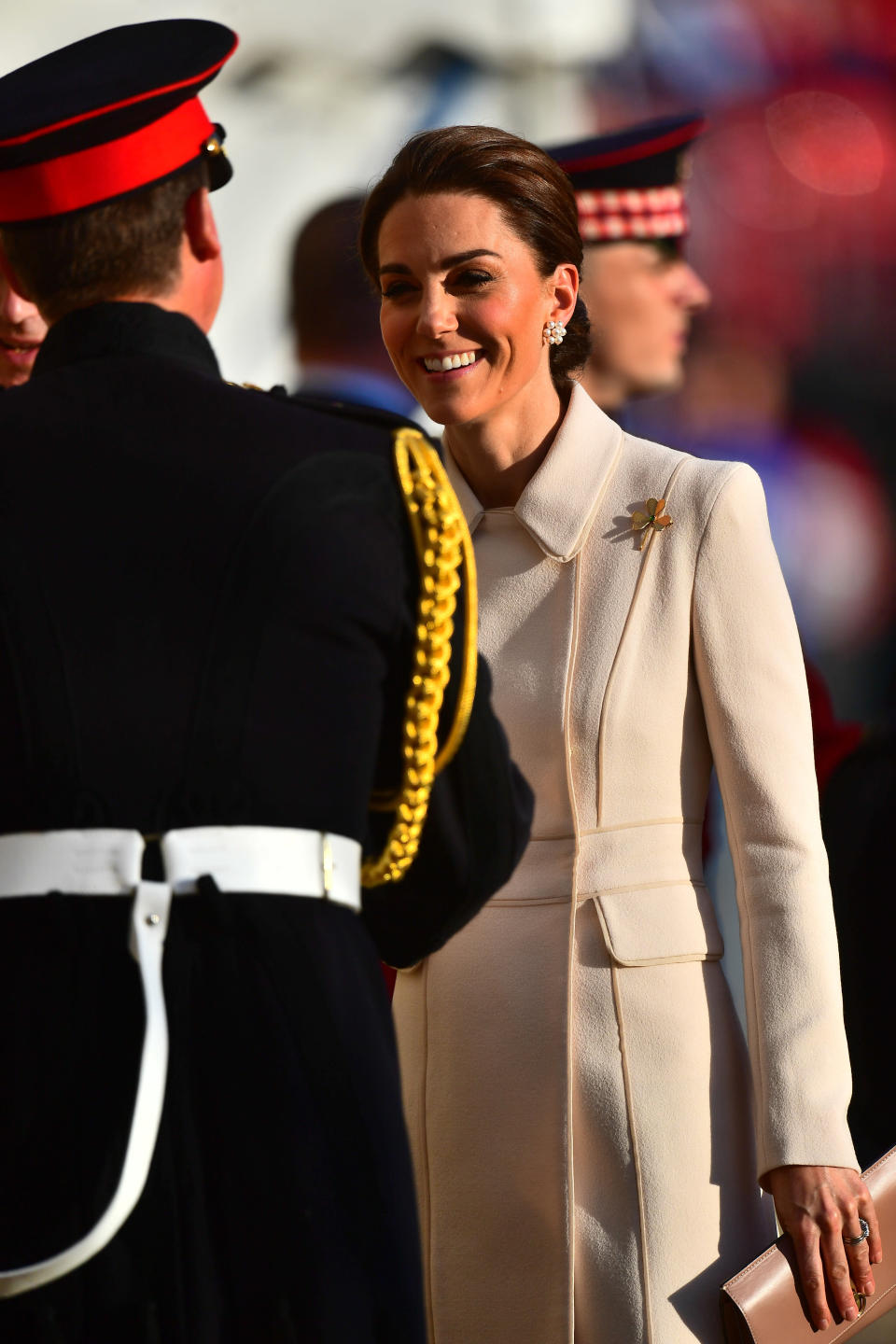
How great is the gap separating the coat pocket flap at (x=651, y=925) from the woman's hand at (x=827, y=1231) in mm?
260

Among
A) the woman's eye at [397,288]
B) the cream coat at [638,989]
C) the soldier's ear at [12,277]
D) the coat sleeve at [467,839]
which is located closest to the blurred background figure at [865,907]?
the cream coat at [638,989]

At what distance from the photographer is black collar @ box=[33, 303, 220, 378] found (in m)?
1.44

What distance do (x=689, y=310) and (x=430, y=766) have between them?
207 cm

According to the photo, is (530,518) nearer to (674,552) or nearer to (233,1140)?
(674,552)

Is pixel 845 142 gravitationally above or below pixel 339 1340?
above

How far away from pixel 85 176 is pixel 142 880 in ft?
1.86

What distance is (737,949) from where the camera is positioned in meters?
3.18

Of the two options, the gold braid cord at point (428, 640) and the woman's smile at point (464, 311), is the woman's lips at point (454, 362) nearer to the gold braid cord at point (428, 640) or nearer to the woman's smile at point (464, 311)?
the woman's smile at point (464, 311)

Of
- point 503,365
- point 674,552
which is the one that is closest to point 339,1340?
point 674,552

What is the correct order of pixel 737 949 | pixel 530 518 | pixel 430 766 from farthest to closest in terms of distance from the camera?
pixel 737 949, pixel 530 518, pixel 430 766

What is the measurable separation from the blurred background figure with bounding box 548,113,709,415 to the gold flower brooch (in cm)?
114

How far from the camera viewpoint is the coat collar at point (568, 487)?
219cm

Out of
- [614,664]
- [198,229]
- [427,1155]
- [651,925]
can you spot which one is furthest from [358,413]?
[427,1155]

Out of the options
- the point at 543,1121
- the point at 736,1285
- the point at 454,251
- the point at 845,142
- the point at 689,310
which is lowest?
the point at 736,1285
